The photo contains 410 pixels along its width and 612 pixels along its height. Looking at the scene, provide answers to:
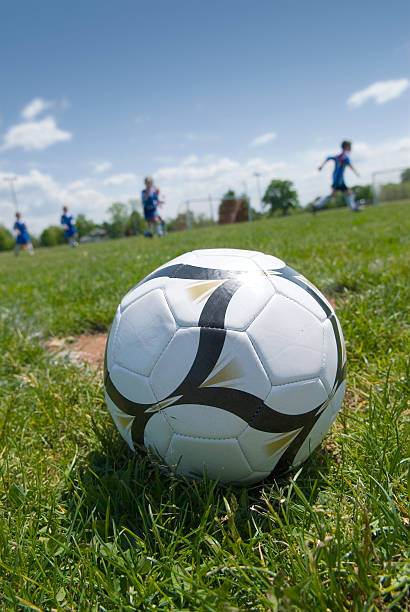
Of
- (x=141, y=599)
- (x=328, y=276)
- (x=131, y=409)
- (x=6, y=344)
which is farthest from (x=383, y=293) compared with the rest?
(x=6, y=344)

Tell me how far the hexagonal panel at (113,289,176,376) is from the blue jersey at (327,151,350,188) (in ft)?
49.1

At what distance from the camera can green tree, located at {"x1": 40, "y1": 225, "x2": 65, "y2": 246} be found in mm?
88938

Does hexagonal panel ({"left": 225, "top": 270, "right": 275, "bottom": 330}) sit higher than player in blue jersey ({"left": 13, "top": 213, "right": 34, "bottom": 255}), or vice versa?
player in blue jersey ({"left": 13, "top": 213, "right": 34, "bottom": 255})

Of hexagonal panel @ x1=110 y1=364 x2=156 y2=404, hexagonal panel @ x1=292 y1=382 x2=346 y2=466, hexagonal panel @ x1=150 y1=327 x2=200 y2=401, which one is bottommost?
hexagonal panel @ x1=292 y1=382 x2=346 y2=466

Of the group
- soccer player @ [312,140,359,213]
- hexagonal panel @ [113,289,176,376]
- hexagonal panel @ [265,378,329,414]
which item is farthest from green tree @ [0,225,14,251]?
hexagonal panel @ [265,378,329,414]

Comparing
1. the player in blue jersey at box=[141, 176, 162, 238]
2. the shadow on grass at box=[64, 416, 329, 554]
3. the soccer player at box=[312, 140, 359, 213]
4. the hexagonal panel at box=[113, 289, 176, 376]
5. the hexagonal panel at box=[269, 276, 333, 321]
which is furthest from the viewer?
the player in blue jersey at box=[141, 176, 162, 238]

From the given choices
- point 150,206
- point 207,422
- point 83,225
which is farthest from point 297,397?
point 83,225

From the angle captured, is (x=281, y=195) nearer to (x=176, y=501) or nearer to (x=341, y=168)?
(x=341, y=168)

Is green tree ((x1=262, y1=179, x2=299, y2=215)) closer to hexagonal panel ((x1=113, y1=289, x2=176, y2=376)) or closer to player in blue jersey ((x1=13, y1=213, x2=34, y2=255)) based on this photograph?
player in blue jersey ((x1=13, y1=213, x2=34, y2=255))

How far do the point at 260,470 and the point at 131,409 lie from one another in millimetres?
541

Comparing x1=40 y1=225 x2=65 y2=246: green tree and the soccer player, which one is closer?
the soccer player

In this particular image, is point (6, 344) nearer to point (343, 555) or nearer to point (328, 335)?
point (328, 335)

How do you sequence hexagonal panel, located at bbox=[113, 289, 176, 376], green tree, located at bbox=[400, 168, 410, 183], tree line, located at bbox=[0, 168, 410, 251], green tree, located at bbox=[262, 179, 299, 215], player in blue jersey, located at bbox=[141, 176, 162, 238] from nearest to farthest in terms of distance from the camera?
hexagonal panel, located at bbox=[113, 289, 176, 376] < player in blue jersey, located at bbox=[141, 176, 162, 238] < green tree, located at bbox=[400, 168, 410, 183] < tree line, located at bbox=[0, 168, 410, 251] < green tree, located at bbox=[262, 179, 299, 215]

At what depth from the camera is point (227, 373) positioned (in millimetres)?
1410
